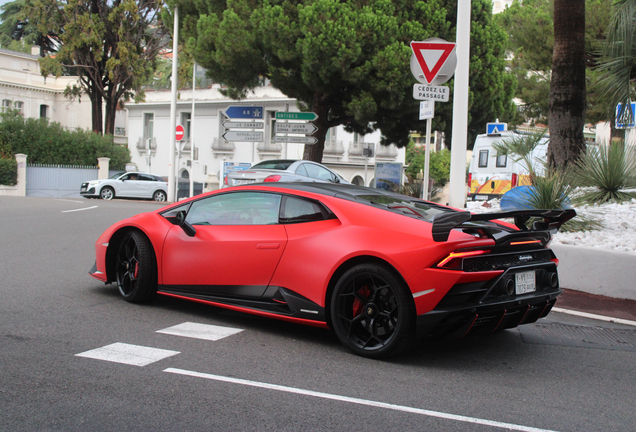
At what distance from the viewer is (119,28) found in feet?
127

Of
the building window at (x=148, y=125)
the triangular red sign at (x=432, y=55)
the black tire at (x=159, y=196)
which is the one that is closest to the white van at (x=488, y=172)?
the triangular red sign at (x=432, y=55)

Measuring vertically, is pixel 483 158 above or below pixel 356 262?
above

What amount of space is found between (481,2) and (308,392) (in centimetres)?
2153

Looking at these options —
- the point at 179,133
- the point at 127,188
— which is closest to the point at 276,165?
the point at 179,133

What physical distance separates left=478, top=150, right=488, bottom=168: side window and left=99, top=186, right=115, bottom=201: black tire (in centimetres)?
1792

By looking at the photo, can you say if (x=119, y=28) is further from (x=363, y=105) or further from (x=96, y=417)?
(x=96, y=417)

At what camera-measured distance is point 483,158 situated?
20.8 metres

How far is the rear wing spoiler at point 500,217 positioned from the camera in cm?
414

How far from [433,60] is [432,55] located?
7cm

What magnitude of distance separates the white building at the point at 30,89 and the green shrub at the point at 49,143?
8475mm

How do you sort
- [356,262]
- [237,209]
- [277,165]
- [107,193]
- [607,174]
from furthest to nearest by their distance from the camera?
[107,193], [277,165], [607,174], [237,209], [356,262]

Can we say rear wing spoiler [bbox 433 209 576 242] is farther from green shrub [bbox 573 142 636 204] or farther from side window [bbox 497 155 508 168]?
side window [bbox 497 155 508 168]

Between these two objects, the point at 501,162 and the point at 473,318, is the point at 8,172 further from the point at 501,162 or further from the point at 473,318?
the point at 473,318

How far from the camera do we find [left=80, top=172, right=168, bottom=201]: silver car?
96.2 ft
